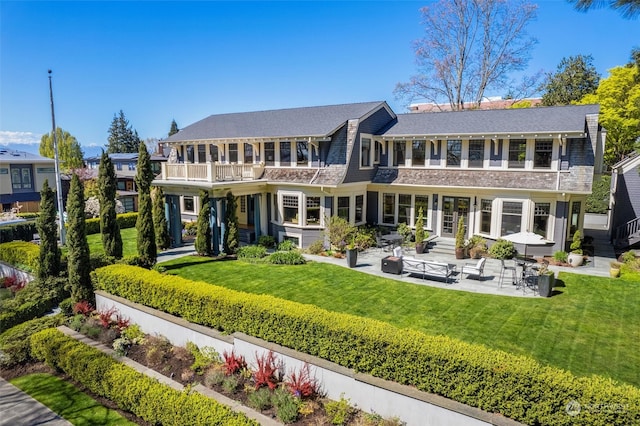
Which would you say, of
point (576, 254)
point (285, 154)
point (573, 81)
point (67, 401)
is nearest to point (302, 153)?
point (285, 154)

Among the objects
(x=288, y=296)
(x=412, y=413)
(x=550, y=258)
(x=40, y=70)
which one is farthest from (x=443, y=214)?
(x=40, y=70)

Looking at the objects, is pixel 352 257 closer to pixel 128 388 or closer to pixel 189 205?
pixel 128 388

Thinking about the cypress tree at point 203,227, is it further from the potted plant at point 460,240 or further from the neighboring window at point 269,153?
the potted plant at point 460,240

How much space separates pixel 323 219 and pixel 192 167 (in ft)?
24.0

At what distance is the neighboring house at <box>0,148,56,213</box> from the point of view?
31.1 meters

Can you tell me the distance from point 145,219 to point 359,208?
11.2 metres

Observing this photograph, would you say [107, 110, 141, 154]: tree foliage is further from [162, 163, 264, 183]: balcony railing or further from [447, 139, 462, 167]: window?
[447, 139, 462, 167]: window

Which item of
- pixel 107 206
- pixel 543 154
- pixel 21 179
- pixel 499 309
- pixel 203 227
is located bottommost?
pixel 499 309

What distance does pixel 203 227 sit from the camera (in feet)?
60.2

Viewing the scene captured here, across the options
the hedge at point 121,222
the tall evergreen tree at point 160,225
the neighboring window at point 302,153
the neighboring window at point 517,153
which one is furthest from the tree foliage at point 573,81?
the hedge at point 121,222

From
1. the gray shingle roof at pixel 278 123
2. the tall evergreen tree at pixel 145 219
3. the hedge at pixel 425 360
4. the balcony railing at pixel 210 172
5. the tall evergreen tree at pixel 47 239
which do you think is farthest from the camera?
the gray shingle roof at pixel 278 123

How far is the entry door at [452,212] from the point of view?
19.7 m

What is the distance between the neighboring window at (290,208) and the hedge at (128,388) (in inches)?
474

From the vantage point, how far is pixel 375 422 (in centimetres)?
698
